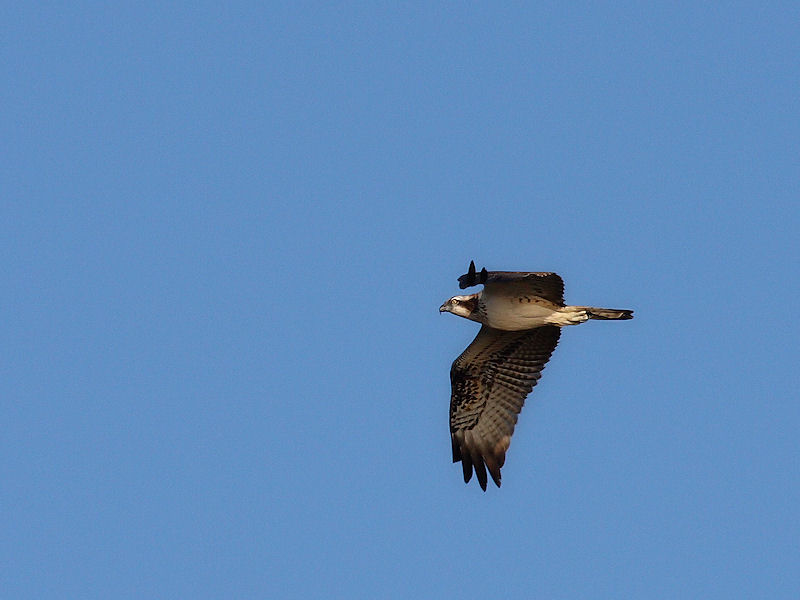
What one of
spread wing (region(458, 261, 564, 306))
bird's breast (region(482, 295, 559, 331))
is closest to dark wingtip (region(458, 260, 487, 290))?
spread wing (region(458, 261, 564, 306))

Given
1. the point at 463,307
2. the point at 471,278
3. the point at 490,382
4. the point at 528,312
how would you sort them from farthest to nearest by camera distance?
the point at 490,382
the point at 463,307
the point at 528,312
the point at 471,278

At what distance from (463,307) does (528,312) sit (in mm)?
824

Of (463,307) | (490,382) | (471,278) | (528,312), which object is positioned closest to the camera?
(471,278)

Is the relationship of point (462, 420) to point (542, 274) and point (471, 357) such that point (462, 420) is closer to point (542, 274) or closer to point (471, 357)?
point (471, 357)

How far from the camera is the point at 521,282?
13805 mm

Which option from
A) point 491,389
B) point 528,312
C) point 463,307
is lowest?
point 491,389

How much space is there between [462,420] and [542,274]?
3083mm

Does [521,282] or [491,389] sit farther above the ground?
[521,282]

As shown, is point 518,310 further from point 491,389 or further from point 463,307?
point 491,389

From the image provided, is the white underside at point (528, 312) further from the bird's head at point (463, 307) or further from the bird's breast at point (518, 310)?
the bird's head at point (463, 307)

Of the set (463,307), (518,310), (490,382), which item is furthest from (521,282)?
(490,382)

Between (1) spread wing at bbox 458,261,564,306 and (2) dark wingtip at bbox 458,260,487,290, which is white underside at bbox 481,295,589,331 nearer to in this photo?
(1) spread wing at bbox 458,261,564,306

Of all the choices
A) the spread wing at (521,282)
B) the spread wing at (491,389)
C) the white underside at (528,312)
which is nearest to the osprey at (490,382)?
the spread wing at (491,389)

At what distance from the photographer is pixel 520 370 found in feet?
50.8
